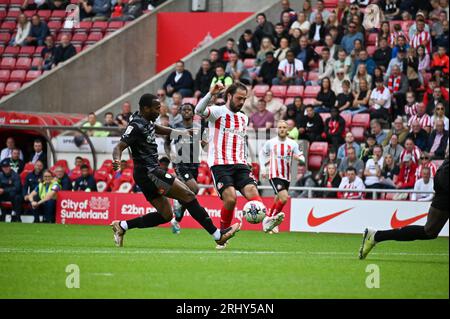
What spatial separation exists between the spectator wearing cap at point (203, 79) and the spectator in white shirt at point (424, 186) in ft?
23.2

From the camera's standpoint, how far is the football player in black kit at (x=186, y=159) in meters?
18.9

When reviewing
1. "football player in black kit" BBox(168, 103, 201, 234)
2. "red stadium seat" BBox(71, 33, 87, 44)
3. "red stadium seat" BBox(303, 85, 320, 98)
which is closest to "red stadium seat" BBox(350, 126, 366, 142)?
"red stadium seat" BBox(303, 85, 320, 98)

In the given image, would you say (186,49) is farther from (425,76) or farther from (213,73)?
(425,76)

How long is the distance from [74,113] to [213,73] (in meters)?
5.43

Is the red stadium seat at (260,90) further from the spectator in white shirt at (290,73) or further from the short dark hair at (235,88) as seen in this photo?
the short dark hair at (235,88)

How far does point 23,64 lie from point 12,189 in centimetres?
836

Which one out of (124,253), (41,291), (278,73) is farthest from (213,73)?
(41,291)

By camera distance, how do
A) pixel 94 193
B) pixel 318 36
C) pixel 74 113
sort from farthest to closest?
1. pixel 74 113
2. pixel 318 36
3. pixel 94 193

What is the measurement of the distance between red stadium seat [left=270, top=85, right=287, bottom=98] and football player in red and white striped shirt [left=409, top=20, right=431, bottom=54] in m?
3.50

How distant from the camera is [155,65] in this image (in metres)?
31.7

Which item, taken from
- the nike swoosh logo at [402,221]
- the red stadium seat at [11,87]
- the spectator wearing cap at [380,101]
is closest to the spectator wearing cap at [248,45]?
the spectator wearing cap at [380,101]

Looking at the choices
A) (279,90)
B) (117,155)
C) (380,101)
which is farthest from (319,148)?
(117,155)

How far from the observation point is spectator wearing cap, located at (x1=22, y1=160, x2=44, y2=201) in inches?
966

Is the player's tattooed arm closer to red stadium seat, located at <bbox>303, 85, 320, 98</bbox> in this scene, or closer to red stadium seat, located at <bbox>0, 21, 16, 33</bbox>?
red stadium seat, located at <bbox>303, 85, 320, 98</bbox>
